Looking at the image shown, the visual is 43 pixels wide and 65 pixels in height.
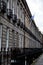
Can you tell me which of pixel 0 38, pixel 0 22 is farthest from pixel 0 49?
pixel 0 22

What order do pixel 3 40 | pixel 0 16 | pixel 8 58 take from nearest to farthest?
pixel 0 16 < pixel 3 40 < pixel 8 58

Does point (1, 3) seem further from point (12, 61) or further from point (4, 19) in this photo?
point (12, 61)

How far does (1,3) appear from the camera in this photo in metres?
19.8

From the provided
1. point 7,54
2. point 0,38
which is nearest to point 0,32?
point 0,38

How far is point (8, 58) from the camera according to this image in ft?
73.6

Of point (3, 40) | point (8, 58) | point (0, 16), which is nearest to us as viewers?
point (0, 16)

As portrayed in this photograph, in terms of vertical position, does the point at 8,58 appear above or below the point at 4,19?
below

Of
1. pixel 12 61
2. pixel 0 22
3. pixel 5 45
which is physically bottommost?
pixel 12 61

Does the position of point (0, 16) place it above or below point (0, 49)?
above

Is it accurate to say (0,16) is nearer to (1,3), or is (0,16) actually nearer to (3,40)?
(1,3)

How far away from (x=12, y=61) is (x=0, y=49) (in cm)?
243

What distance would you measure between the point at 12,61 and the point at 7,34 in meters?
2.57

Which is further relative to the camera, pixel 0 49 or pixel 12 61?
pixel 12 61

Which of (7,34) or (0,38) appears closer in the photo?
(0,38)
